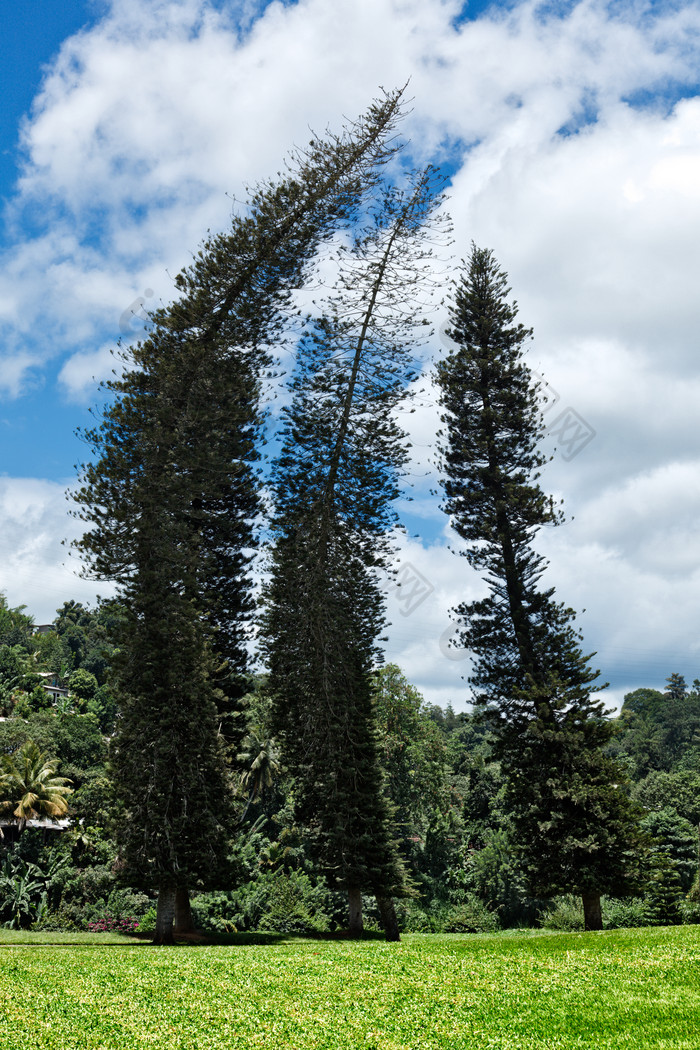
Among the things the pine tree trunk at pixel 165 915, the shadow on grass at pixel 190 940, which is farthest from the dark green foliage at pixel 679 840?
the pine tree trunk at pixel 165 915

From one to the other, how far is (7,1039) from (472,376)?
74.1 feet

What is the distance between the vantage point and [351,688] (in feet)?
63.2

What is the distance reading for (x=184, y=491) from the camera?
18.2 meters

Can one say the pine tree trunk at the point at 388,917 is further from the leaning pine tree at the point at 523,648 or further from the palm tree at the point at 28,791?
the palm tree at the point at 28,791

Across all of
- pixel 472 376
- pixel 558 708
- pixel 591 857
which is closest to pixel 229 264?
pixel 472 376

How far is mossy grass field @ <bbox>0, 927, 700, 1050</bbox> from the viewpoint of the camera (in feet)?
21.5

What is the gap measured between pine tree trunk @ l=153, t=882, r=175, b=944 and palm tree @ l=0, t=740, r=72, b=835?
2155 cm

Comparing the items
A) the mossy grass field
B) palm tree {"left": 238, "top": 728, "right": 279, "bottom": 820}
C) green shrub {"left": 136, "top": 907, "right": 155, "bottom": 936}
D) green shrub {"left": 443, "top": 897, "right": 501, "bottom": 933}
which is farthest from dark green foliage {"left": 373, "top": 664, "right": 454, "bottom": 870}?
the mossy grass field

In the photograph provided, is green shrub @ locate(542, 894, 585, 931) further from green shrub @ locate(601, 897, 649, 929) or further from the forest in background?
green shrub @ locate(601, 897, 649, 929)

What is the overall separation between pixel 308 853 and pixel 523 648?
942 centimetres

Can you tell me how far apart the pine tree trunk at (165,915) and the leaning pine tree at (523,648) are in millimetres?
9517

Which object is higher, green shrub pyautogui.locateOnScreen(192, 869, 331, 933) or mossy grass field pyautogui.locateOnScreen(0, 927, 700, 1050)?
mossy grass field pyautogui.locateOnScreen(0, 927, 700, 1050)

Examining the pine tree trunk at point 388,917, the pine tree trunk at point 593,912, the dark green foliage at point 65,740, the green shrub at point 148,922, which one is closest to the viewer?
the pine tree trunk at point 593,912

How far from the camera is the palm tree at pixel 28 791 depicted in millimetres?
34219
